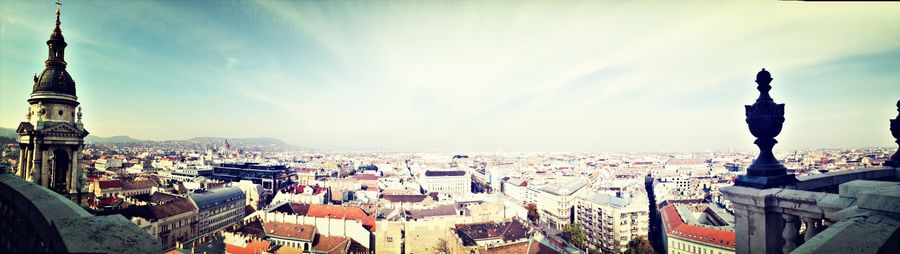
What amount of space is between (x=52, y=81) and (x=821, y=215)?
25.8 meters

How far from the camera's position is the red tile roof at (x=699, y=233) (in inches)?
1286

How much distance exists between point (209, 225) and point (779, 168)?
54.0m

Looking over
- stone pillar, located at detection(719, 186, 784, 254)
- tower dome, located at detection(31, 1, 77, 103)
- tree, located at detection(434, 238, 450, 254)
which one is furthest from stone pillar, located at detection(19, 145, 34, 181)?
tree, located at detection(434, 238, 450, 254)

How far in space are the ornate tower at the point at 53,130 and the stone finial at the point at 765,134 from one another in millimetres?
24664

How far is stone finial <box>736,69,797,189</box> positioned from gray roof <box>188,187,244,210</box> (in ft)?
170

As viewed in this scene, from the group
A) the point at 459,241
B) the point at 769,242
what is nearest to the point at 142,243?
the point at 769,242

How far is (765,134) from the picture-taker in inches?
181

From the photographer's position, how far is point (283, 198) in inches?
2195

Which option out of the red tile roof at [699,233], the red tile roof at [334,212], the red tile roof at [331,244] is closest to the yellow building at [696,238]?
the red tile roof at [699,233]

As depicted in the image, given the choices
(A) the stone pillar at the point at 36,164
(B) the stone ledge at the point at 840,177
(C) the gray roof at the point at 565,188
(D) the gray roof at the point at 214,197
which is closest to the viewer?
(B) the stone ledge at the point at 840,177

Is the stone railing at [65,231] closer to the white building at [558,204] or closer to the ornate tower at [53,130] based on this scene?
the ornate tower at [53,130]

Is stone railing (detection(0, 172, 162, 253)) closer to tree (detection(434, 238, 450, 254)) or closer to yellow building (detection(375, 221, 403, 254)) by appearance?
yellow building (detection(375, 221, 403, 254))

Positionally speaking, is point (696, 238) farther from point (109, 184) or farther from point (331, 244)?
point (109, 184)

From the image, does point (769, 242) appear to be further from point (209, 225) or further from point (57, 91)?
point (209, 225)
